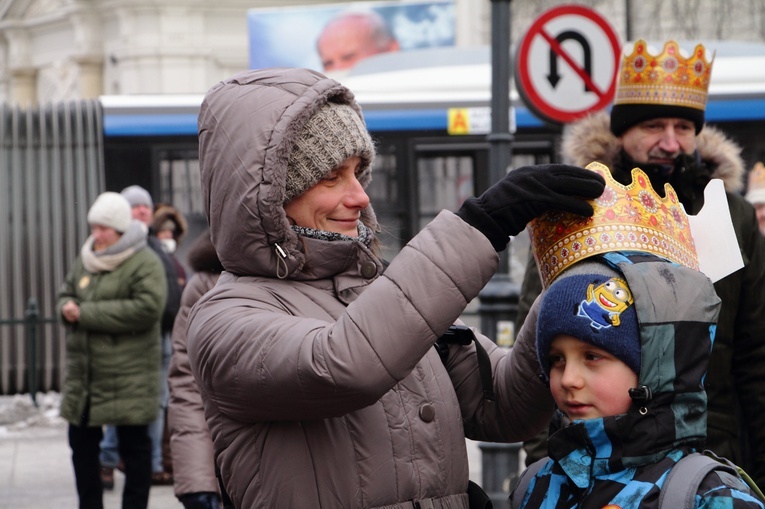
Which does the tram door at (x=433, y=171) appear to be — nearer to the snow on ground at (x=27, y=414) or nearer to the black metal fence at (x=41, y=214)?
the black metal fence at (x=41, y=214)

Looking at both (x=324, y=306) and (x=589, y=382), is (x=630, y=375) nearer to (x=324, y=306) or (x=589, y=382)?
(x=589, y=382)

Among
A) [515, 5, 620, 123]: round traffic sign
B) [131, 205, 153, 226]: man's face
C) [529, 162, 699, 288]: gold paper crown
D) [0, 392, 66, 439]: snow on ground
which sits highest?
[515, 5, 620, 123]: round traffic sign

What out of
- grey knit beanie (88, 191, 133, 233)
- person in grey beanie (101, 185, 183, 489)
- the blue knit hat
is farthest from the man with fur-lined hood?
person in grey beanie (101, 185, 183, 489)

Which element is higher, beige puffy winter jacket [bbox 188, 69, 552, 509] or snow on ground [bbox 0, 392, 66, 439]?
beige puffy winter jacket [bbox 188, 69, 552, 509]

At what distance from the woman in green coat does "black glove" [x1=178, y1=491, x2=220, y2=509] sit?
2.13 meters

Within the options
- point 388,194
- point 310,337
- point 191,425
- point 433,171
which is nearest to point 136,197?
point 388,194

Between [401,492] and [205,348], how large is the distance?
1.49ft

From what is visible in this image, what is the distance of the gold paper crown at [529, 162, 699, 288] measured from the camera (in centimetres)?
238

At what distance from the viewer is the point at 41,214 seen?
37.6 ft

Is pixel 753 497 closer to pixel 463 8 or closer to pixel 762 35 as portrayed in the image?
pixel 762 35

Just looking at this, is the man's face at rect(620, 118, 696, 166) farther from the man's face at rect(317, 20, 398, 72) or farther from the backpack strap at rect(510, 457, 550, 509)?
the man's face at rect(317, 20, 398, 72)

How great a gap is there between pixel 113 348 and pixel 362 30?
21215 millimetres

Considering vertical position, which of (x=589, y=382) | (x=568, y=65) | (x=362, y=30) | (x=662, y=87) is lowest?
(x=589, y=382)

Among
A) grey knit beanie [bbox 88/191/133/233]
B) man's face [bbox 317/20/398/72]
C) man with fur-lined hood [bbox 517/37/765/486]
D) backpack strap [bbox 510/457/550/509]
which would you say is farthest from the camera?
man's face [bbox 317/20/398/72]
